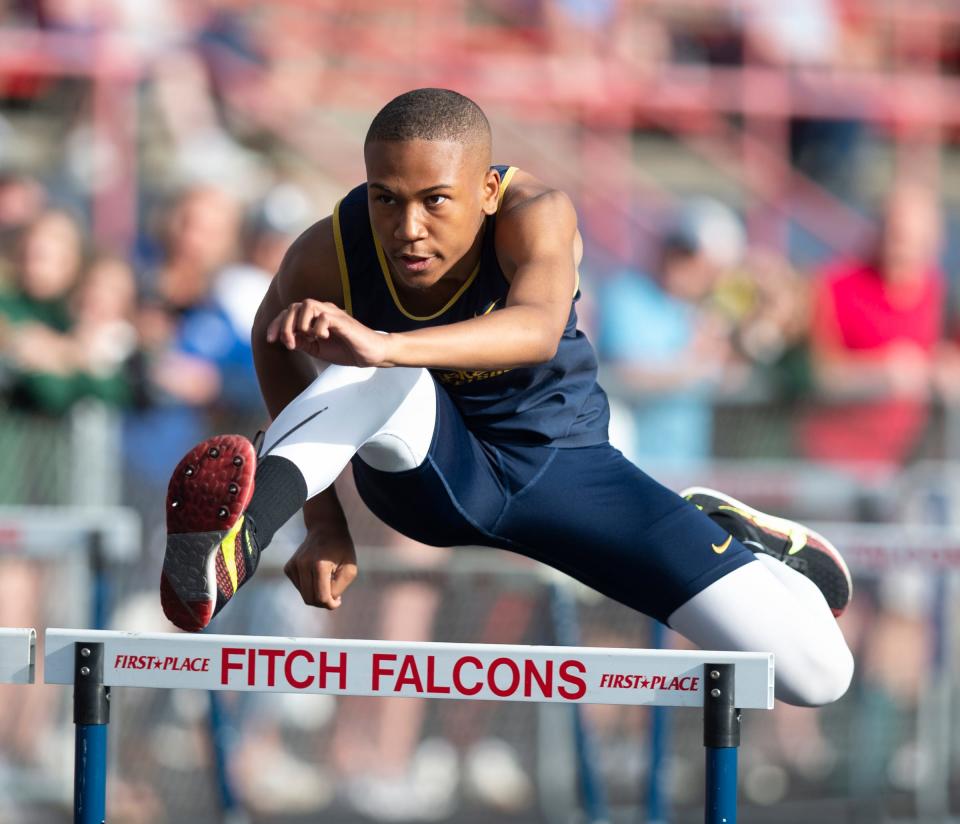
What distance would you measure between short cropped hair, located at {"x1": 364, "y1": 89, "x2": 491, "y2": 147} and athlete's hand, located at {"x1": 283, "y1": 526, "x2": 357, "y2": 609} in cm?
91

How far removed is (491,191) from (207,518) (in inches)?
36.5

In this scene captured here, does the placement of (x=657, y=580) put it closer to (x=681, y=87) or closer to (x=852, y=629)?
(x=852, y=629)

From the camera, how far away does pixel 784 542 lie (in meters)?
3.97

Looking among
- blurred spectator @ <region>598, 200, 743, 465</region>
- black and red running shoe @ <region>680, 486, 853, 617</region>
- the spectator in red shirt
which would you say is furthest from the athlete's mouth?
the spectator in red shirt

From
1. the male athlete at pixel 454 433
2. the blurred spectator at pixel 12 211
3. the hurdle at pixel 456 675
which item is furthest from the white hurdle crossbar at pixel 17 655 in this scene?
the blurred spectator at pixel 12 211

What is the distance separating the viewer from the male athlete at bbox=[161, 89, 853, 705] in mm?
2930

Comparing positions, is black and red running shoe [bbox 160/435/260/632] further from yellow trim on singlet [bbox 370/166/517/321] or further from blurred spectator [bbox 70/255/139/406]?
blurred spectator [bbox 70/255/139/406]

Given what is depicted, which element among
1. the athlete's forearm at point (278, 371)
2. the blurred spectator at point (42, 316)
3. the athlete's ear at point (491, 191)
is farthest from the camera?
the blurred spectator at point (42, 316)

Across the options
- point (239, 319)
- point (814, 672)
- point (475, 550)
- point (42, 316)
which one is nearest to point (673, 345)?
point (475, 550)

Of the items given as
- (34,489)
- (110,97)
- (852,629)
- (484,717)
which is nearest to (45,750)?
(34,489)

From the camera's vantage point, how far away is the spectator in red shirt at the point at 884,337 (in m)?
6.07

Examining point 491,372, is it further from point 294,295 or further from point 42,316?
point 42,316

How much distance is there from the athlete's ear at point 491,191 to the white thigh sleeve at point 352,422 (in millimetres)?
370

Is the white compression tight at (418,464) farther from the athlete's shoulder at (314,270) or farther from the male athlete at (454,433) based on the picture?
the athlete's shoulder at (314,270)
